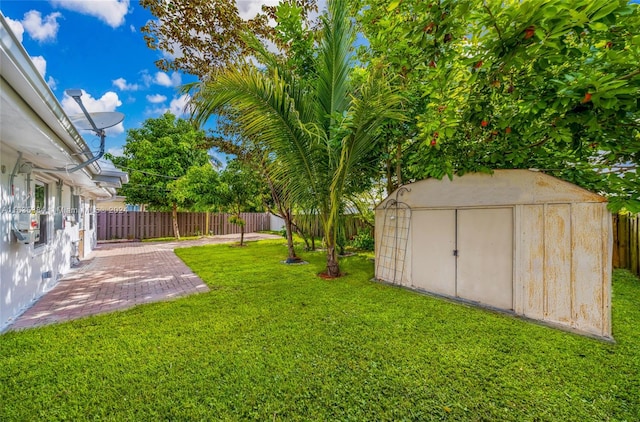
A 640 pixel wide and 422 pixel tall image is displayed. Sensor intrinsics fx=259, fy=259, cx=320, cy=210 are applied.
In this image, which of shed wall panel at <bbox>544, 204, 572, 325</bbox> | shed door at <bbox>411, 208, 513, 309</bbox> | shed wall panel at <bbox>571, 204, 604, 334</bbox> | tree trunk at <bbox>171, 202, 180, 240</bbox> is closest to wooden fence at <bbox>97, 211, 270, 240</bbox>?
tree trunk at <bbox>171, 202, 180, 240</bbox>

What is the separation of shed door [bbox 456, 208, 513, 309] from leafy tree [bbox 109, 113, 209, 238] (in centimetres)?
1443

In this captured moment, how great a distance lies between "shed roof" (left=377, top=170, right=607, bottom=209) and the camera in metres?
3.51

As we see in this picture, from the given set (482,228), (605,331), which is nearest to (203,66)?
(482,228)

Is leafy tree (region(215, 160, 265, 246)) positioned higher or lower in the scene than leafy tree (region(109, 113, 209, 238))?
lower

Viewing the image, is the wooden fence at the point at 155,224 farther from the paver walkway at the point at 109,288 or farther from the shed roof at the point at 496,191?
the shed roof at the point at 496,191

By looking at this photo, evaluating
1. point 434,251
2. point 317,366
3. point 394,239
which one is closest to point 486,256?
point 434,251

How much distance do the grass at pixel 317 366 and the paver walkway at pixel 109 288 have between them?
56cm

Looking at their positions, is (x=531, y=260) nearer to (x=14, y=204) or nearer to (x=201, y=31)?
(x=14, y=204)

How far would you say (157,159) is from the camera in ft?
53.4

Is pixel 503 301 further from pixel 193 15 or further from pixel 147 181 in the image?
pixel 147 181

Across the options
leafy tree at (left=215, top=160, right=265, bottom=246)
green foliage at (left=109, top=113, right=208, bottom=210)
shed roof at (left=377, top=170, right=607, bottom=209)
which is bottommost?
shed roof at (left=377, top=170, right=607, bottom=209)

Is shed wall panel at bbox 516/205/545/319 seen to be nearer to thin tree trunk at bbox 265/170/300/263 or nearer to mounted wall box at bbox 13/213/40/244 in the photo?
thin tree trunk at bbox 265/170/300/263

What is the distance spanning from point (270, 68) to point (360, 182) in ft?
10.4

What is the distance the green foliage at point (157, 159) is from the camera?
1542 centimetres
